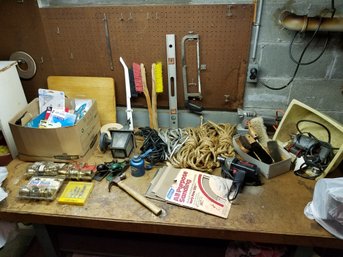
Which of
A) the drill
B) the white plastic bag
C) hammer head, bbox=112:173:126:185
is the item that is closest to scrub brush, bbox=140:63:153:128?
hammer head, bbox=112:173:126:185

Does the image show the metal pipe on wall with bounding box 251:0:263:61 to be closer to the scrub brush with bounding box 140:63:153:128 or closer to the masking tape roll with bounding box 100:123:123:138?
the scrub brush with bounding box 140:63:153:128

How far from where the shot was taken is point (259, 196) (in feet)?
3.68

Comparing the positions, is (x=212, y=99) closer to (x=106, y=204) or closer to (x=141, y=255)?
(x=106, y=204)

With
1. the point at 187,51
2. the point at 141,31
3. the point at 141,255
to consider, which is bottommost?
the point at 141,255

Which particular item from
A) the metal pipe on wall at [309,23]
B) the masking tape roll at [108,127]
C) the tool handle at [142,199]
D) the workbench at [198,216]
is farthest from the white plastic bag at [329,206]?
the masking tape roll at [108,127]

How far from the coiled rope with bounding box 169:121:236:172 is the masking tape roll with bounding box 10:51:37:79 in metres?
1.05

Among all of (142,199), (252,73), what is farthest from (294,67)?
(142,199)

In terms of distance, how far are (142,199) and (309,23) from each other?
1.13 m

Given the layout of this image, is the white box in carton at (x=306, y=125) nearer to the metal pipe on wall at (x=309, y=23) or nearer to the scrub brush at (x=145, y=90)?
the metal pipe on wall at (x=309, y=23)

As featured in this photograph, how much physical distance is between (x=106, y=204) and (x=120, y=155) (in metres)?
0.32

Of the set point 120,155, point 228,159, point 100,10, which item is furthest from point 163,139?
point 100,10

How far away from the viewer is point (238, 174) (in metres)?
1.13

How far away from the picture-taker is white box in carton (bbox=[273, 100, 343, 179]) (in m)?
1.24

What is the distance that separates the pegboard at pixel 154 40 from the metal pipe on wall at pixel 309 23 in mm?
187
